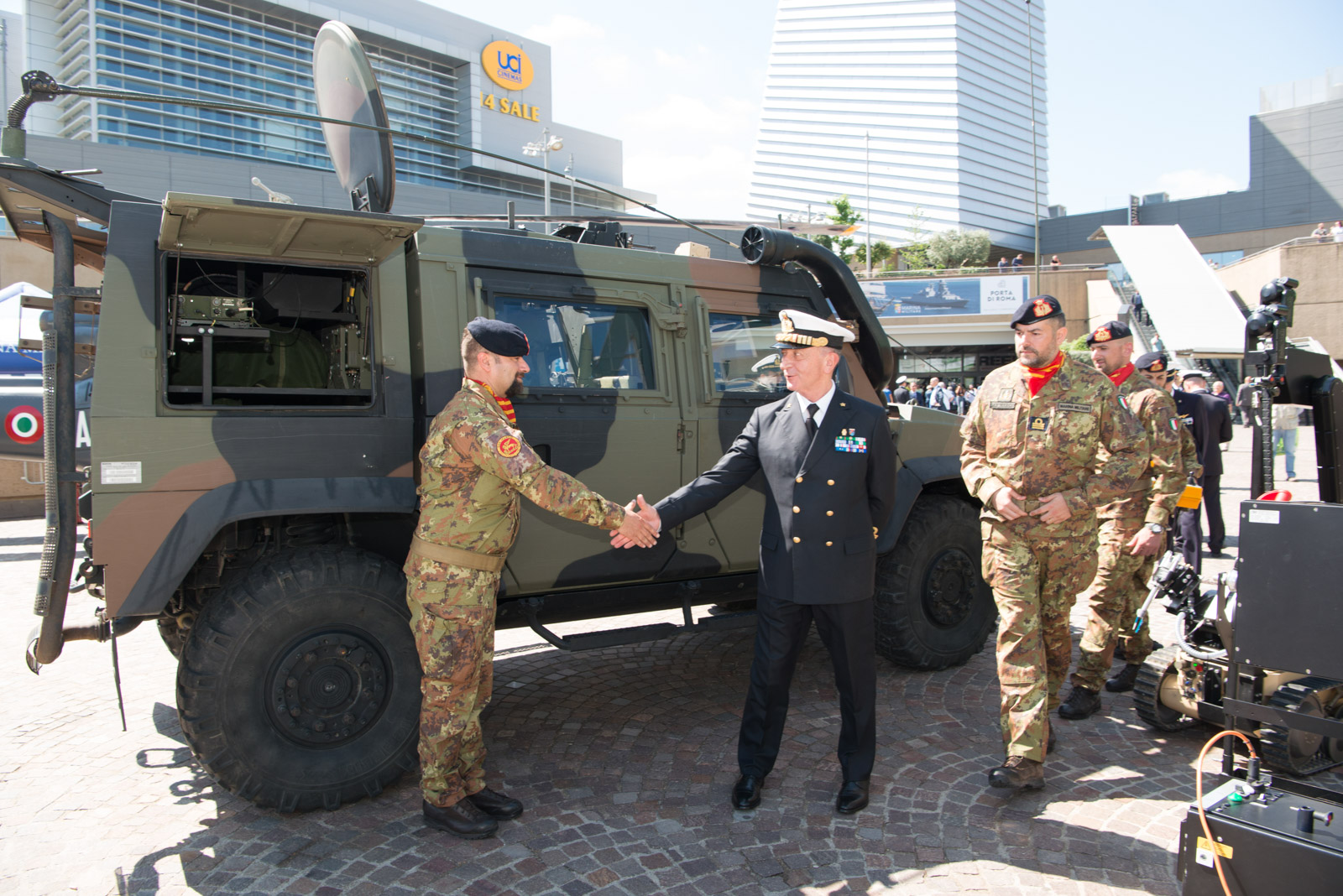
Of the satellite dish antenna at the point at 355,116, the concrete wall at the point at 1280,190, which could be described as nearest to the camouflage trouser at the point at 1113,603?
the satellite dish antenna at the point at 355,116

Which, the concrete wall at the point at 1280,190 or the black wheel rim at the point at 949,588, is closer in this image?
the black wheel rim at the point at 949,588

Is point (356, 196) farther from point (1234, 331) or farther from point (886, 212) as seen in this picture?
point (886, 212)

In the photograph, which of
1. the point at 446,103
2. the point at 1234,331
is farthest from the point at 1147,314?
the point at 446,103

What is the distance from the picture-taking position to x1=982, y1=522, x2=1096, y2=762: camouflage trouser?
3441mm

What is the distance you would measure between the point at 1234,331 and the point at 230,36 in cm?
4088

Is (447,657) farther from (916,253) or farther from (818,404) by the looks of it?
(916,253)

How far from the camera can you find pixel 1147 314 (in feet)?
91.0

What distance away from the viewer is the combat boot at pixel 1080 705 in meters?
4.26

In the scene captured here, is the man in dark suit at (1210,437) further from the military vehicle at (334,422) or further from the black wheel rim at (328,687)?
the black wheel rim at (328,687)

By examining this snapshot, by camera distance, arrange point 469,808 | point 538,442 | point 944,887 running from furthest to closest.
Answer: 1. point 538,442
2. point 469,808
3. point 944,887

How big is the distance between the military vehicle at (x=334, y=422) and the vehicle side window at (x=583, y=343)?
12mm

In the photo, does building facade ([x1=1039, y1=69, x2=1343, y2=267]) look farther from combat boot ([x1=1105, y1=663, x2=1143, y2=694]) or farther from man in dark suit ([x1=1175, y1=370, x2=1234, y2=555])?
combat boot ([x1=1105, y1=663, x2=1143, y2=694])

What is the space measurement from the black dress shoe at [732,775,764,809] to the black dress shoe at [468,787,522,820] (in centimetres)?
83

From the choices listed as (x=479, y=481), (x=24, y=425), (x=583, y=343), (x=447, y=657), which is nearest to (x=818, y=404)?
(x=583, y=343)
